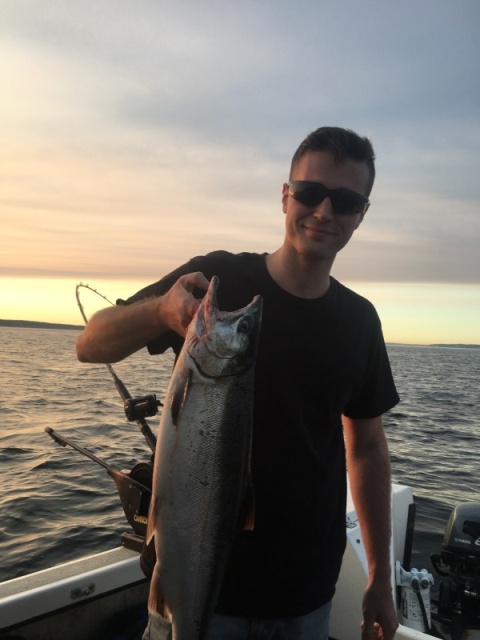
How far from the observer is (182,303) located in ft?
7.43

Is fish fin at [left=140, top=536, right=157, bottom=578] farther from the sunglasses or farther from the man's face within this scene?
the sunglasses

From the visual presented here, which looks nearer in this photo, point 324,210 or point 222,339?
point 222,339

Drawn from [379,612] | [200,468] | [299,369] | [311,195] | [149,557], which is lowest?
[379,612]

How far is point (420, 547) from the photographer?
9070 mm

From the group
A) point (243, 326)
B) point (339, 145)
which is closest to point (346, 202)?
point (339, 145)

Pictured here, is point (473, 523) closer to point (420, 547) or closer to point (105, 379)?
point (420, 547)

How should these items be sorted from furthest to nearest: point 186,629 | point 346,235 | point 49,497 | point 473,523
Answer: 1. point 49,497
2. point 473,523
3. point 346,235
4. point 186,629

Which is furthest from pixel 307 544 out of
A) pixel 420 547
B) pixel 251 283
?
pixel 420 547

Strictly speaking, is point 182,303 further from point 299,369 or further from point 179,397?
point 299,369

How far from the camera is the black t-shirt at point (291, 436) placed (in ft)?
8.36

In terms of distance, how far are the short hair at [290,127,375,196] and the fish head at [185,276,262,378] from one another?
105 cm

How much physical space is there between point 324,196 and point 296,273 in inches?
16.3

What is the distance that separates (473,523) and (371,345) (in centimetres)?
380

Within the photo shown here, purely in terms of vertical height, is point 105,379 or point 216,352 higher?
point 216,352
